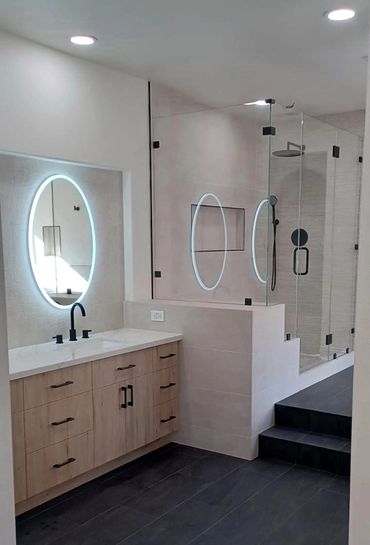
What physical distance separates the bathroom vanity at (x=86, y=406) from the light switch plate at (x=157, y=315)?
189mm

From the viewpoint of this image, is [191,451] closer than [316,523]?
No

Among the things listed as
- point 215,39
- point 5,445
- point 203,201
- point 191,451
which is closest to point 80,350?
point 191,451

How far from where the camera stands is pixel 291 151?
15.7ft

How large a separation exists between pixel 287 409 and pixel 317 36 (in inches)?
103

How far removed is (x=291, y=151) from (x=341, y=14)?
193 cm

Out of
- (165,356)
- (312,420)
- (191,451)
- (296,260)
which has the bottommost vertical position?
(191,451)

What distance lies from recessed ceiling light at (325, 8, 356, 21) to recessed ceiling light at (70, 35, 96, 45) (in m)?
1.43

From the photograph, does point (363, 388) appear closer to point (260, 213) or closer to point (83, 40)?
point (83, 40)

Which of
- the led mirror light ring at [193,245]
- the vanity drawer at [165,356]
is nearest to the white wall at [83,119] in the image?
the led mirror light ring at [193,245]

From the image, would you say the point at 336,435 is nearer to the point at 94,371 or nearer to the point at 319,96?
the point at 94,371

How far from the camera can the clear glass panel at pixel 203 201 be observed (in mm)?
4320

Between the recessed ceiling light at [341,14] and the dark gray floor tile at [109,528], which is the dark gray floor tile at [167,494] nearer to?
the dark gray floor tile at [109,528]

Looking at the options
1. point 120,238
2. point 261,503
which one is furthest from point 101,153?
point 261,503

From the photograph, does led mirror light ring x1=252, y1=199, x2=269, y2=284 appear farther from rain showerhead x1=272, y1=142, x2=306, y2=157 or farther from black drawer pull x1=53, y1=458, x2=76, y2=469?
black drawer pull x1=53, y1=458, x2=76, y2=469
